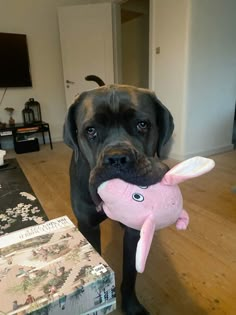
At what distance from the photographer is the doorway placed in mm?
4762

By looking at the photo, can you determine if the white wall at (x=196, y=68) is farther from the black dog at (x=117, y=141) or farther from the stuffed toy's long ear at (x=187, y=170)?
the stuffed toy's long ear at (x=187, y=170)

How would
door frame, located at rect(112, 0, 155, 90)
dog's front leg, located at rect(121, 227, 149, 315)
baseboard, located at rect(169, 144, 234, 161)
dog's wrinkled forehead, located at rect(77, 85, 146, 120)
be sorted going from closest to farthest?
dog's wrinkled forehead, located at rect(77, 85, 146, 120) → dog's front leg, located at rect(121, 227, 149, 315) → baseboard, located at rect(169, 144, 234, 161) → door frame, located at rect(112, 0, 155, 90)

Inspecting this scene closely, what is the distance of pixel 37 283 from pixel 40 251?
0.40ft

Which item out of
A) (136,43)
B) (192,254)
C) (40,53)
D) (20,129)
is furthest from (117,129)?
(136,43)

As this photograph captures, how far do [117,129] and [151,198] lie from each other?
0.26m

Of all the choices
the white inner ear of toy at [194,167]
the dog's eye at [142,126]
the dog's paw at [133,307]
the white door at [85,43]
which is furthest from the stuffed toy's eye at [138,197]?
the white door at [85,43]

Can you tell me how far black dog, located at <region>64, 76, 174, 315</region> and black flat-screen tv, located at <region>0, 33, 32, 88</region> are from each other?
321 centimetres

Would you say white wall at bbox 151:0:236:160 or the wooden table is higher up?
white wall at bbox 151:0:236:160

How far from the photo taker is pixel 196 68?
8.92 ft

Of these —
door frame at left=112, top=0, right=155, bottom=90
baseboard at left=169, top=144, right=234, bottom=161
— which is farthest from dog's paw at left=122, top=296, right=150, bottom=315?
door frame at left=112, top=0, right=155, bottom=90

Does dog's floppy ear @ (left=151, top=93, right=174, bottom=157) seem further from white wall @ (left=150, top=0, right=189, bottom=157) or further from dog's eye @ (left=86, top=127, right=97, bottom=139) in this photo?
white wall @ (left=150, top=0, right=189, bottom=157)

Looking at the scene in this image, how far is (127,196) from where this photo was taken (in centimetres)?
67

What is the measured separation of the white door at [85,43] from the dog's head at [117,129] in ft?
9.91

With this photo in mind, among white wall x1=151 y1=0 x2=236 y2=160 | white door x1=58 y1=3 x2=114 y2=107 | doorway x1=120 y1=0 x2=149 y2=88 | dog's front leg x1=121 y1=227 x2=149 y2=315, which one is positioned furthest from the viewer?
doorway x1=120 y1=0 x2=149 y2=88
